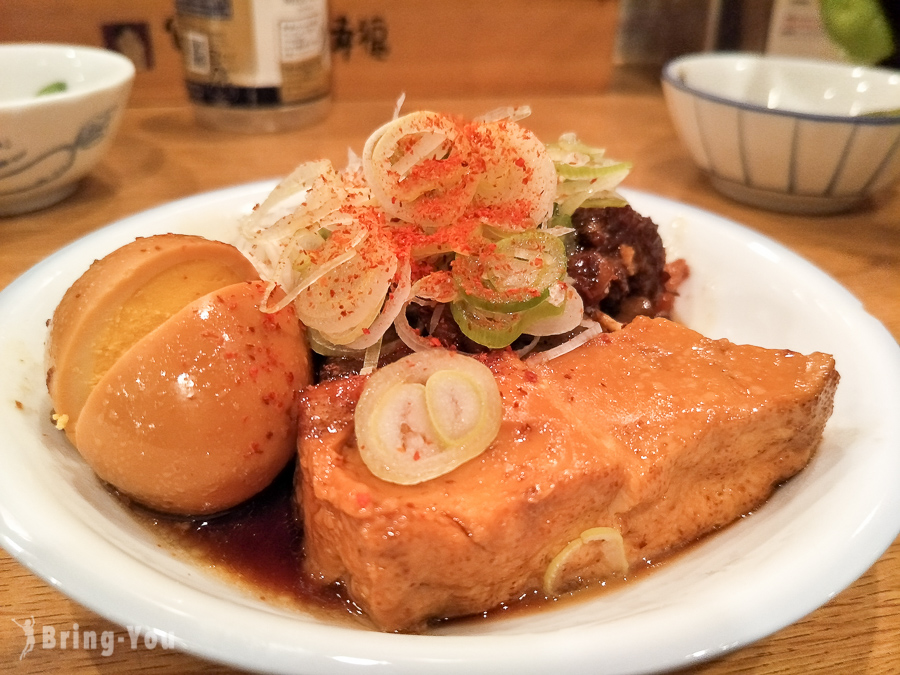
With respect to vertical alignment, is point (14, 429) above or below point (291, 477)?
above

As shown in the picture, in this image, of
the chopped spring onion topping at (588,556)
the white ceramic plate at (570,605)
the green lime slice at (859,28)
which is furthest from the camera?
the green lime slice at (859,28)

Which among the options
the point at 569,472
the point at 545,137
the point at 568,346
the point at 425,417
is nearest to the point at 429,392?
the point at 425,417

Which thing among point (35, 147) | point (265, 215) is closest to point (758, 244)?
point (265, 215)

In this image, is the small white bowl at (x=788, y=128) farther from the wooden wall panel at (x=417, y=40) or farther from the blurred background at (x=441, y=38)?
the wooden wall panel at (x=417, y=40)

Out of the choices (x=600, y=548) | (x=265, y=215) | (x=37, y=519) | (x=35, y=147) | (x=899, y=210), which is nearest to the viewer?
(x=37, y=519)

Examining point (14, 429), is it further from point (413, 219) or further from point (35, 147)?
point (35, 147)

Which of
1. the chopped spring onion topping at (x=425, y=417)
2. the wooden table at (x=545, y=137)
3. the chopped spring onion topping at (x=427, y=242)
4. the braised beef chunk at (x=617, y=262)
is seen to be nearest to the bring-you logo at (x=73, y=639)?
the wooden table at (x=545, y=137)

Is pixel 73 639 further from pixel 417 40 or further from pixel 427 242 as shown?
pixel 417 40
